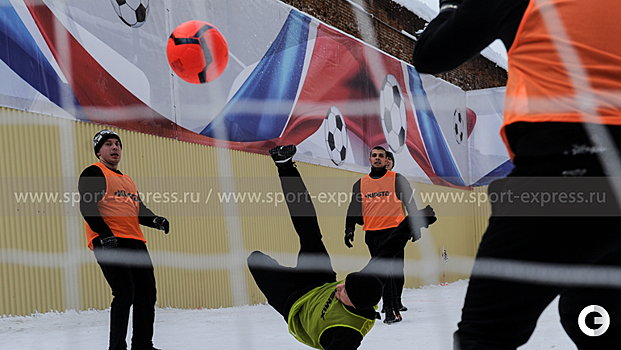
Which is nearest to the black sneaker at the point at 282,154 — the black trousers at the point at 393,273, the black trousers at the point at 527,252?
the black trousers at the point at 527,252

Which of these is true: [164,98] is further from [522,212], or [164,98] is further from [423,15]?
[423,15]

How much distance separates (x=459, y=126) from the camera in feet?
45.3

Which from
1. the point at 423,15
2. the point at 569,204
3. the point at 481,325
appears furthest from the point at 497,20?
the point at 423,15

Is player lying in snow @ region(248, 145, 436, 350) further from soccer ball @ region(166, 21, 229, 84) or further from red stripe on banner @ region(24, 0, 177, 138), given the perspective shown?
red stripe on banner @ region(24, 0, 177, 138)

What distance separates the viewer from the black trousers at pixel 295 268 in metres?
2.89

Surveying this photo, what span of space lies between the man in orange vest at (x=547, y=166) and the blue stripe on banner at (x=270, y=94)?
228 inches

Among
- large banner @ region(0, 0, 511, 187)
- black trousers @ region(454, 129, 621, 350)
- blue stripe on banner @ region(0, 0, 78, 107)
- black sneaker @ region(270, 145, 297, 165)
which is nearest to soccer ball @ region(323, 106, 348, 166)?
large banner @ region(0, 0, 511, 187)

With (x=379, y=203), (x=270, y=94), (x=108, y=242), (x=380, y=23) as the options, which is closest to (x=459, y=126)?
(x=380, y=23)

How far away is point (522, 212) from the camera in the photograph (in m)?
1.23

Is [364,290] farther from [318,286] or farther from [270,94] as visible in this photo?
[270,94]

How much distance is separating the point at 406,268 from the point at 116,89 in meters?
7.04

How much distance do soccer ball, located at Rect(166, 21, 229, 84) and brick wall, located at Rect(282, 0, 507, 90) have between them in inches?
161

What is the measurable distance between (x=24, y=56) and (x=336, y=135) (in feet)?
16.5

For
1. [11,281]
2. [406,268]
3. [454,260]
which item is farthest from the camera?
[454,260]
